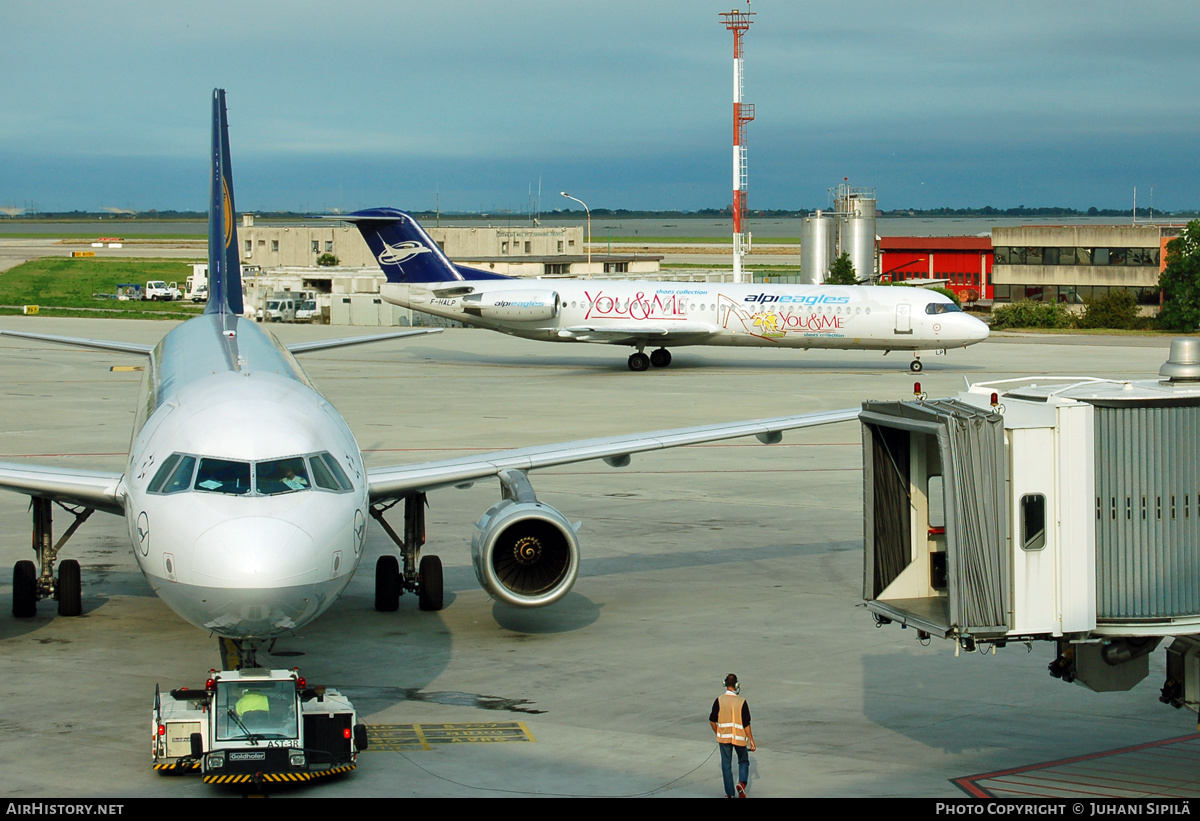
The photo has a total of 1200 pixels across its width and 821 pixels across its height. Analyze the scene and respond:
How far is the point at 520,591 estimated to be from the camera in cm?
1691

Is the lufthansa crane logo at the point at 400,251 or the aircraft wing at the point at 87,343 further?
the lufthansa crane logo at the point at 400,251

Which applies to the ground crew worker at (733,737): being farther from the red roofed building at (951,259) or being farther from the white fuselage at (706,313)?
the red roofed building at (951,259)

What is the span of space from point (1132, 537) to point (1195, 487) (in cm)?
71

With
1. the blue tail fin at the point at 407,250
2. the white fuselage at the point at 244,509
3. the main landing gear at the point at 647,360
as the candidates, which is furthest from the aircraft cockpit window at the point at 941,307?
the white fuselage at the point at 244,509

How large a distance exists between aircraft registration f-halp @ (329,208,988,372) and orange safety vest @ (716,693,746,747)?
40334mm

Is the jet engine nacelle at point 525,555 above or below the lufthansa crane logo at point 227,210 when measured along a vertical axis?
below

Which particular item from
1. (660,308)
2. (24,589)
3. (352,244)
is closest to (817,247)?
(660,308)

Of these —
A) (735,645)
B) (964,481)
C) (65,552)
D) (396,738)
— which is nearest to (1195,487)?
(964,481)

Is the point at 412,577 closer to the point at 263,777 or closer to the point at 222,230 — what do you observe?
the point at 263,777

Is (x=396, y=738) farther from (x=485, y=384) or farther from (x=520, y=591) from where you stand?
(x=485, y=384)

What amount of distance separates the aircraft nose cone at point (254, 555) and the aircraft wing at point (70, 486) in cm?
373

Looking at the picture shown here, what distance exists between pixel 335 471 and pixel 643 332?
39.1 m

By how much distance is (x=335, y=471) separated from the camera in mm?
13969

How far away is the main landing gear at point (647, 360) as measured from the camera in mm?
53625
